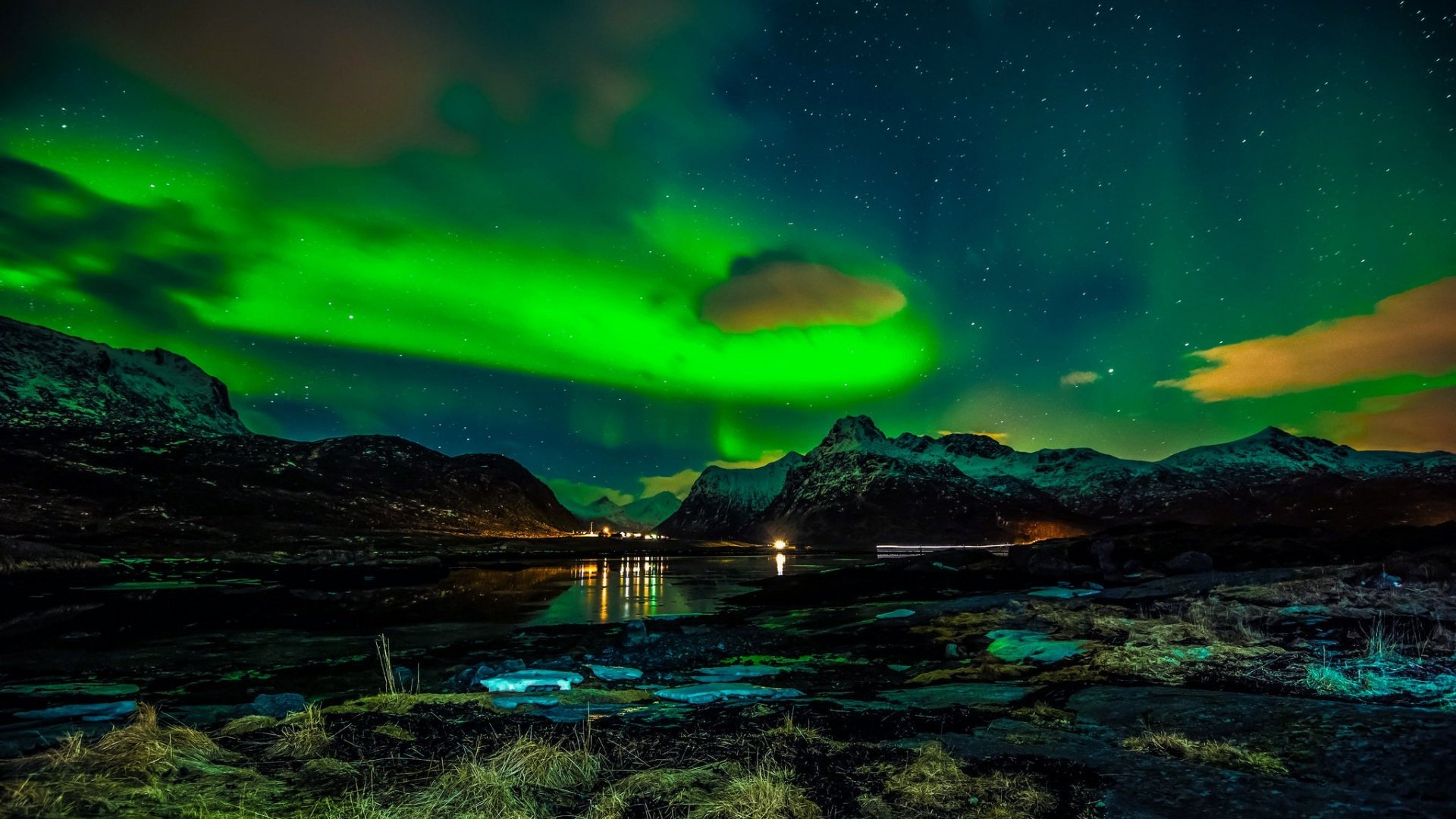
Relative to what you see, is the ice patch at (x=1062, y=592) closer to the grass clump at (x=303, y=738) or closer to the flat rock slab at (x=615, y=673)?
the flat rock slab at (x=615, y=673)

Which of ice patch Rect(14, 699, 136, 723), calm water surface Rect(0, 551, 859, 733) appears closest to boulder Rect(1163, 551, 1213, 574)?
calm water surface Rect(0, 551, 859, 733)

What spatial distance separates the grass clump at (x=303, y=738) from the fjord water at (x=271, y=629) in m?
6.60

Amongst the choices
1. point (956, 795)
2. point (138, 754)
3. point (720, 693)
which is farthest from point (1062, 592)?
point (138, 754)

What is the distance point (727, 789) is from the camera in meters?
6.23

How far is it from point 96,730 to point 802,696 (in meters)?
12.0

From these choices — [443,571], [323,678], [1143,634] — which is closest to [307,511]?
[443,571]

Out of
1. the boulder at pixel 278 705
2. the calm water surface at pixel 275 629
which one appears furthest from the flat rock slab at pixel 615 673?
the boulder at pixel 278 705

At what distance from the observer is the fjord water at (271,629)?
1533 cm

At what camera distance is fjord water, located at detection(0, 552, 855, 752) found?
1533 cm

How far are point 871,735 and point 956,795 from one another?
Answer: 9.05ft

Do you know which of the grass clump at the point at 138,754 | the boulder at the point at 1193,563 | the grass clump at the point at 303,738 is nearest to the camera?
the grass clump at the point at 138,754

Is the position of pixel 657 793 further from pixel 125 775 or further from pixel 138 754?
pixel 138 754

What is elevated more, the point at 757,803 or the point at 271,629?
the point at 757,803

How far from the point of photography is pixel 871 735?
29.0ft
